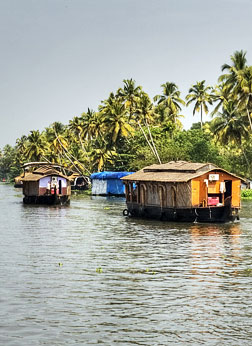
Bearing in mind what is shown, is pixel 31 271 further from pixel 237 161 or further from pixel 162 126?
pixel 162 126

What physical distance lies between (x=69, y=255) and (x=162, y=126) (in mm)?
65744

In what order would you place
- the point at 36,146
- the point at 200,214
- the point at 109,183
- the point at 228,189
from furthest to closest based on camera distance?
the point at 36,146, the point at 109,183, the point at 228,189, the point at 200,214

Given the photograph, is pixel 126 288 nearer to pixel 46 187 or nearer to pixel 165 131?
pixel 46 187

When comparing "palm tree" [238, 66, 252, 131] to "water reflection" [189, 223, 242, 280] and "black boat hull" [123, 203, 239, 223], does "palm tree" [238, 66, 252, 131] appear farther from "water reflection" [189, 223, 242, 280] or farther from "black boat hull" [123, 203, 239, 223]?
"water reflection" [189, 223, 242, 280]

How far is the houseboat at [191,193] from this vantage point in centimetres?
3650

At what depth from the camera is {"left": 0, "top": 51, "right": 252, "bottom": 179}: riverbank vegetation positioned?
217 ft

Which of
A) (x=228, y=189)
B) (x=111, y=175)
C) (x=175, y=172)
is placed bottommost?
(x=228, y=189)

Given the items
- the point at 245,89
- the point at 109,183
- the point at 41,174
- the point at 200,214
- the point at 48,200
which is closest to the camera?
the point at 200,214

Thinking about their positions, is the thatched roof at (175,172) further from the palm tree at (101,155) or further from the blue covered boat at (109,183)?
the palm tree at (101,155)

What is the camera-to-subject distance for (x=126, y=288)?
56.9ft

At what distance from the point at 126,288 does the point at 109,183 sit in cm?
5824

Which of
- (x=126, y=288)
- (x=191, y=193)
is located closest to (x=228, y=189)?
(x=191, y=193)

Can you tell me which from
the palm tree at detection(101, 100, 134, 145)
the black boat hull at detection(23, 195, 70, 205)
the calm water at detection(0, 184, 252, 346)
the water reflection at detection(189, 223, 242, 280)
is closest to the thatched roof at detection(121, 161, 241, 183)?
the water reflection at detection(189, 223, 242, 280)

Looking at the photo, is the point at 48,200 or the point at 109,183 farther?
the point at 109,183
